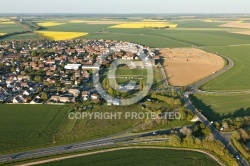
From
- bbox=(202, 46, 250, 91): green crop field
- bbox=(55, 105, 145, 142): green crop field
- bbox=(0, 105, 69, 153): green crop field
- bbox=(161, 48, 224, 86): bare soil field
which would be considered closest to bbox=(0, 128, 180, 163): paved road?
bbox=(55, 105, 145, 142): green crop field

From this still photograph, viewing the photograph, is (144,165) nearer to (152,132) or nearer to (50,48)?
(152,132)

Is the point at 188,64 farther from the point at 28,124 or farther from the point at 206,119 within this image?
the point at 28,124

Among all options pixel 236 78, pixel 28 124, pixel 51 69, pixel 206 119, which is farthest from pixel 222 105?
pixel 51 69

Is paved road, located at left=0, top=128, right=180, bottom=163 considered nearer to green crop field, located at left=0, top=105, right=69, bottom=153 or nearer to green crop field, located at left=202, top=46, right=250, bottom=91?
green crop field, located at left=0, top=105, right=69, bottom=153

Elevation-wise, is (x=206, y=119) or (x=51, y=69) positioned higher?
(x=51, y=69)

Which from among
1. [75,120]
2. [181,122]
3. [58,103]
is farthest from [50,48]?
[181,122]

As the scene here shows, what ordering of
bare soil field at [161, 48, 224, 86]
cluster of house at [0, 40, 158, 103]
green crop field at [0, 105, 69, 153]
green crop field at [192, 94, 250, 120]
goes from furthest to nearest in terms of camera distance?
1. bare soil field at [161, 48, 224, 86]
2. cluster of house at [0, 40, 158, 103]
3. green crop field at [192, 94, 250, 120]
4. green crop field at [0, 105, 69, 153]
